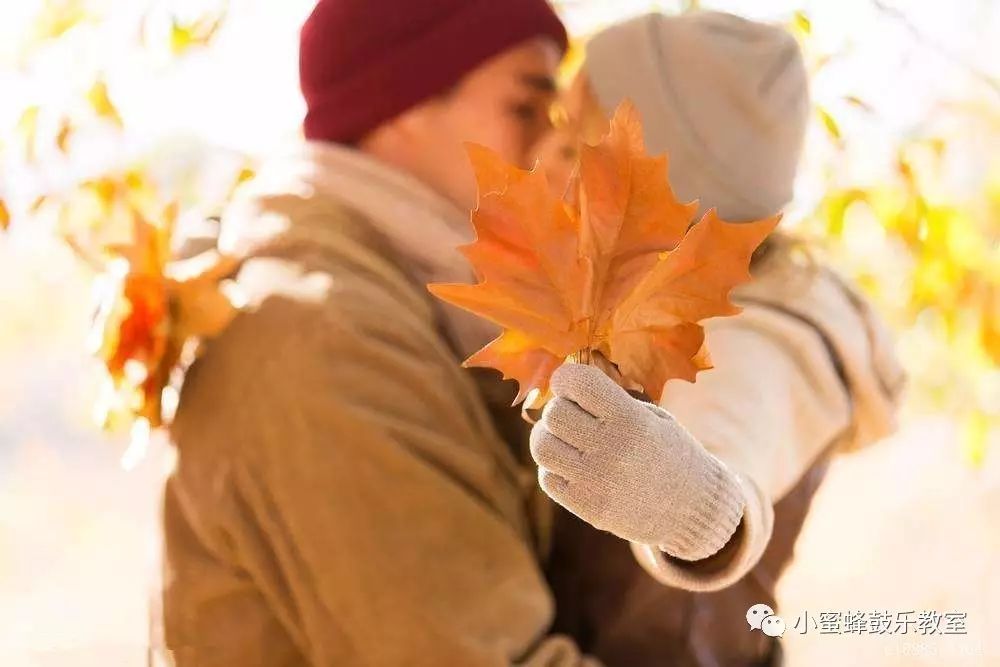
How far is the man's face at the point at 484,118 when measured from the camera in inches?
23.4

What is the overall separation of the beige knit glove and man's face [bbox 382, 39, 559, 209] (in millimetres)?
310

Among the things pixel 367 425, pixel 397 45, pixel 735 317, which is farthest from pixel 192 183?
pixel 735 317

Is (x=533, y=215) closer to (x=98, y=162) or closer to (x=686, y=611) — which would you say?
(x=686, y=611)

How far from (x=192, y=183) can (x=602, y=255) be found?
1.82ft

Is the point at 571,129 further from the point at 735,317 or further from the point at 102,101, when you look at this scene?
the point at 102,101

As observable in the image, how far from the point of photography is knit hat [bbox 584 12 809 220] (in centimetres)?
53

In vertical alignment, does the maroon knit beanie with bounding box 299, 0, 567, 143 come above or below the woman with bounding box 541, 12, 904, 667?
above

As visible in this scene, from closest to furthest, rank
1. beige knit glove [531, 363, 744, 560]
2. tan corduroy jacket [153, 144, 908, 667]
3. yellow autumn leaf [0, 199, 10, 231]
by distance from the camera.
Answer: beige knit glove [531, 363, 744, 560] → tan corduroy jacket [153, 144, 908, 667] → yellow autumn leaf [0, 199, 10, 231]

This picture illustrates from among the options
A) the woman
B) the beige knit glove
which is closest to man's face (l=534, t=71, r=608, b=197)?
the woman

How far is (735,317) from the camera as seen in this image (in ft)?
1.68

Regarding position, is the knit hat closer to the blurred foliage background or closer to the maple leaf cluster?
the blurred foliage background

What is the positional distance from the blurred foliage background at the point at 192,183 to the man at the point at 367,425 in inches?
5.6

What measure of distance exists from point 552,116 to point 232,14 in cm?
34

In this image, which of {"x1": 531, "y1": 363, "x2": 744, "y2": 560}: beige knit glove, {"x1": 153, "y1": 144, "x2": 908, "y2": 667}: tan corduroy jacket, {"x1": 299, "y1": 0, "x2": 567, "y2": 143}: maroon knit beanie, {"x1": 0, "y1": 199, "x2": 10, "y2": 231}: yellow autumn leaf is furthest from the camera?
{"x1": 0, "y1": 199, "x2": 10, "y2": 231}: yellow autumn leaf
